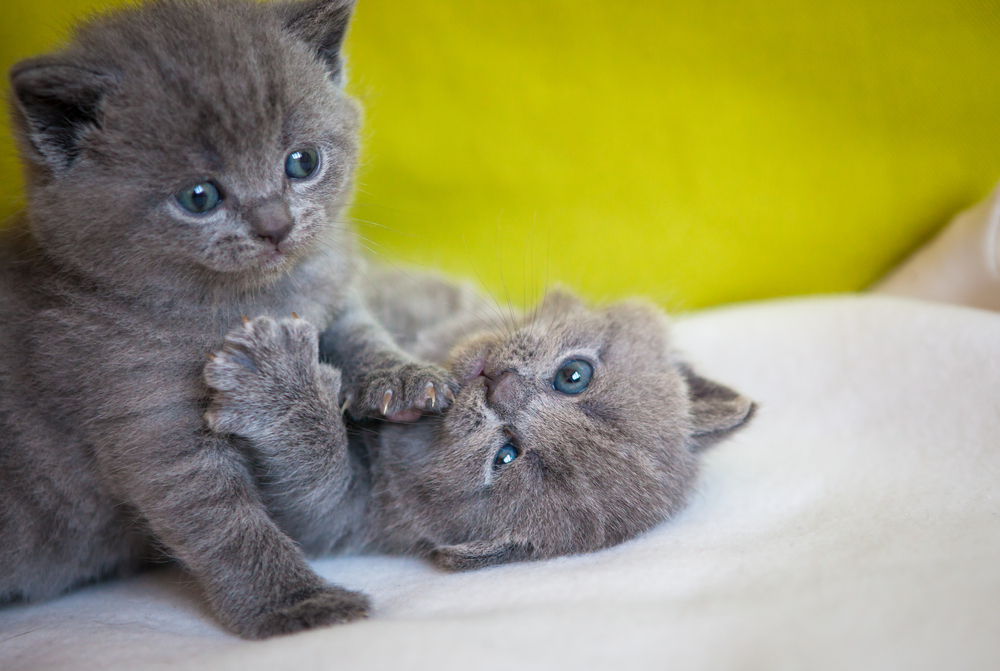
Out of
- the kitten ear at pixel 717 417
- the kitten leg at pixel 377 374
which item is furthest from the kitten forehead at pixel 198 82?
the kitten ear at pixel 717 417

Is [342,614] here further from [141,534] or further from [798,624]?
[798,624]

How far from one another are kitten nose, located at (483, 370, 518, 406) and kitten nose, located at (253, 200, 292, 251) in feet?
1.63

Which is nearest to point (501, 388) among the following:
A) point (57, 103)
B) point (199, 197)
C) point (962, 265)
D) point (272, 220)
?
point (272, 220)

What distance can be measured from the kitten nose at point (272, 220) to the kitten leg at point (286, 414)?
179mm

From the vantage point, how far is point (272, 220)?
1.18 metres

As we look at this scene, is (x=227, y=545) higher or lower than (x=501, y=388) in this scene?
lower

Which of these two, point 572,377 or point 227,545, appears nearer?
point 227,545

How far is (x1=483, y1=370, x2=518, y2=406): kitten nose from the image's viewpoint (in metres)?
1.35

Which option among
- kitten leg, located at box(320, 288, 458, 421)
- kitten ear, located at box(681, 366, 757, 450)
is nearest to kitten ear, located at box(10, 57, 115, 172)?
kitten leg, located at box(320, 288, 458, 421)

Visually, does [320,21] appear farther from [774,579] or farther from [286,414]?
[774,579]

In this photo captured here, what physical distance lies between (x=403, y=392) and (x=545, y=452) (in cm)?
30

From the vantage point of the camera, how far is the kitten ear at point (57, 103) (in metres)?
1.08

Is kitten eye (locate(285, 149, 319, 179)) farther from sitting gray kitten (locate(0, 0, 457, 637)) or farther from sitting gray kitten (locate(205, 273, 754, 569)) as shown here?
sitting gray kitten (locate(205, 273, 754, 569))

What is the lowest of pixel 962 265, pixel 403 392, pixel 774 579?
pixel 774 579
